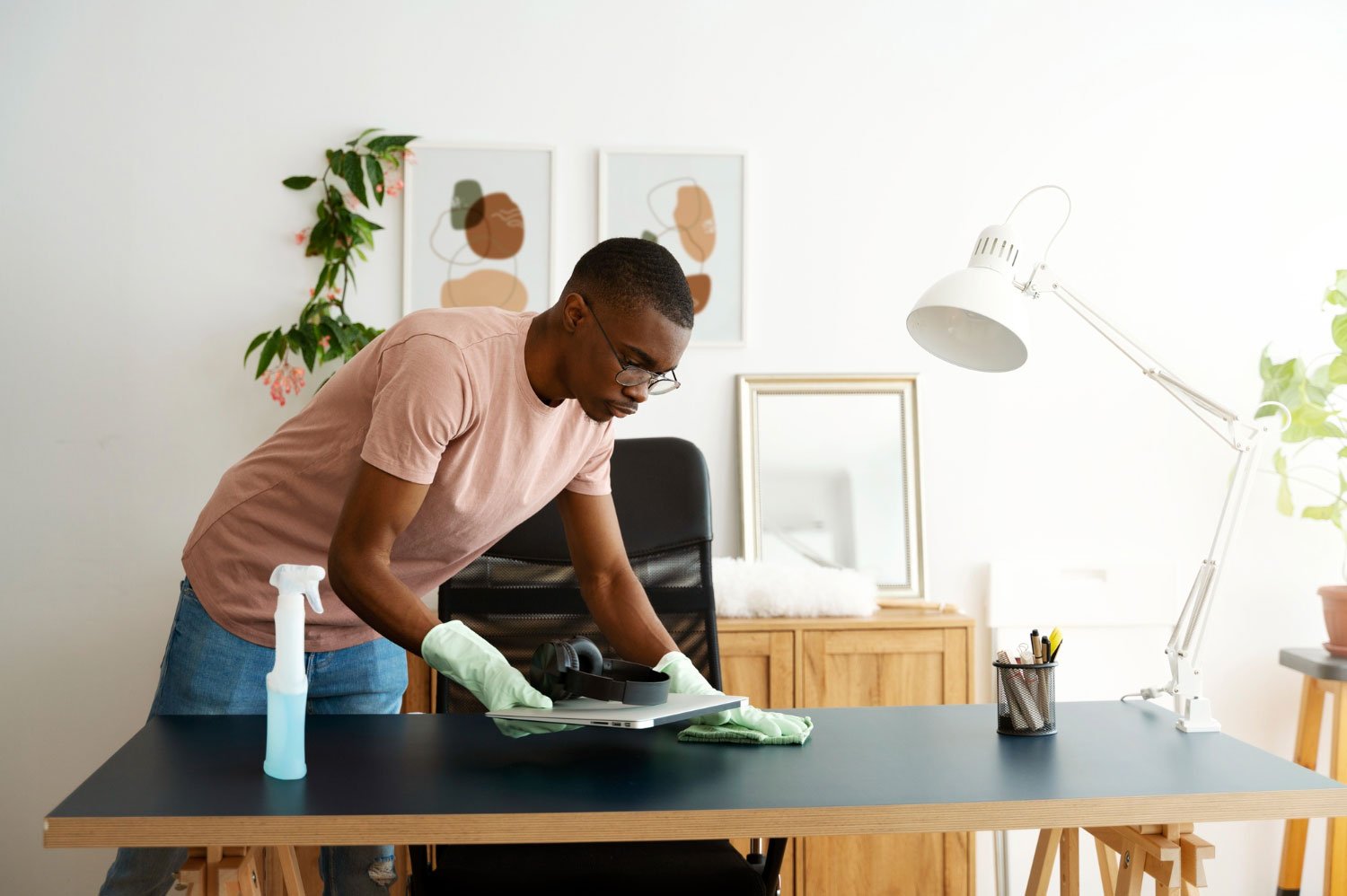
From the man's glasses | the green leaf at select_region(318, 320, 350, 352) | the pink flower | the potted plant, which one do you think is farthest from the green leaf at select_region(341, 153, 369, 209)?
the potted plant

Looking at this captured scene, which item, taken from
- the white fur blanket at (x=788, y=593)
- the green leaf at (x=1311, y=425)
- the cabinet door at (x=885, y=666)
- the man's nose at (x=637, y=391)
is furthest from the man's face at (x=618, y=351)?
the green leaf at (x=1311, y=425)

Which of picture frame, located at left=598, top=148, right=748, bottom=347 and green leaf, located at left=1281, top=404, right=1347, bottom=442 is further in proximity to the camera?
picture frame, located at left=598, top=148, right=748, bottom=347

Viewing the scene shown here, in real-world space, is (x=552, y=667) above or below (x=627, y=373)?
below

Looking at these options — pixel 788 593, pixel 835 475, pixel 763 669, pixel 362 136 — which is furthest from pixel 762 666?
pixel 362 136

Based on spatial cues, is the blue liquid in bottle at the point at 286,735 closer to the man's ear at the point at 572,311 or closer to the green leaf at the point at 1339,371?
the man's ear at the point at 572,311

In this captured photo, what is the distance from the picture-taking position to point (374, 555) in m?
1.45

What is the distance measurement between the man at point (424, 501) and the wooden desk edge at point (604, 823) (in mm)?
278

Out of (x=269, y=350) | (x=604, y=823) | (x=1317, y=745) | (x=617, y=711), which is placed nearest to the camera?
(x=604, y=823)

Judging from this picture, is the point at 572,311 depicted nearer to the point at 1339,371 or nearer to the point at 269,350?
the point at 269,350

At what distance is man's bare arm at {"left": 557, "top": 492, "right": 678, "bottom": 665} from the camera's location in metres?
1.79

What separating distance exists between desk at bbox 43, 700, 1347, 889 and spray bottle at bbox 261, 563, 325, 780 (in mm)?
28

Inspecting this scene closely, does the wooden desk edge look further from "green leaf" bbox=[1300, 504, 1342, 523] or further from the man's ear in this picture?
"green leaf" bbox=[1300, 504, 1342, 523]

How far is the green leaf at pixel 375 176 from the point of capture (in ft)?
9.07

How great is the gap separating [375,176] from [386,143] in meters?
0.09
